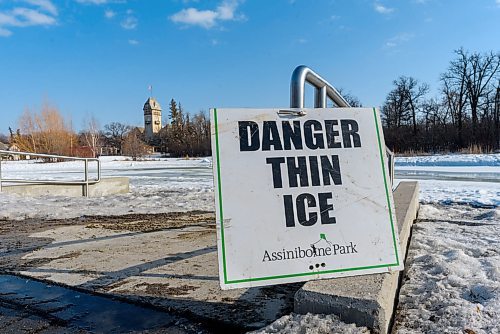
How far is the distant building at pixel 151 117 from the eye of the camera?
11162cm

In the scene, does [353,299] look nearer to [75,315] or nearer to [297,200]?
[297,200]

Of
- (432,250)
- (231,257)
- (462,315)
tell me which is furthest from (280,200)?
(432,250)

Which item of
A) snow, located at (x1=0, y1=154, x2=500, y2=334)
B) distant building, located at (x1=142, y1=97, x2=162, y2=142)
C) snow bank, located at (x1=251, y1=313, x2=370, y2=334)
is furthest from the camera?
distant building, located at (x1=142, y1=97, x2=162, y2=142)

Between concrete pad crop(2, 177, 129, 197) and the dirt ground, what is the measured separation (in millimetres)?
3509

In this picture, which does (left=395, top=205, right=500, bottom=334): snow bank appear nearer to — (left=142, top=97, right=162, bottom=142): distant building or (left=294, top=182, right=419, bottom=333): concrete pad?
(left=294, top=182, right=419, bottom=333): concrete pad

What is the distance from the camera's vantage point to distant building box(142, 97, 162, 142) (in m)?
112

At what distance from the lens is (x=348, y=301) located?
72.5 inches

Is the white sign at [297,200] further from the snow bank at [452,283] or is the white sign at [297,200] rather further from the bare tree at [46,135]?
the bare tree at [46,135]

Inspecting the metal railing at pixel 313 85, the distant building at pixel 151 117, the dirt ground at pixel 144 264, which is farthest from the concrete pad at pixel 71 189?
the distant building at pixel 151 117

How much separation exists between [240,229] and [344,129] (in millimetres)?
808

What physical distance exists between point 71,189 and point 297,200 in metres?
9.66

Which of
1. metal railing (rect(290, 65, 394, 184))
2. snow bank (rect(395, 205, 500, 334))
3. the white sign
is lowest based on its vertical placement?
snow bank (rect(395, 205, 500, 334))

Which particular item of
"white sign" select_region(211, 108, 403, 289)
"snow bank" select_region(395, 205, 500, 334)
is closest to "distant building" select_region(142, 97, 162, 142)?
"snow bank" select_region(395, 205, 500, 334)

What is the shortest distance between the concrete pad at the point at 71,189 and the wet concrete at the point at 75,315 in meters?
7.34
